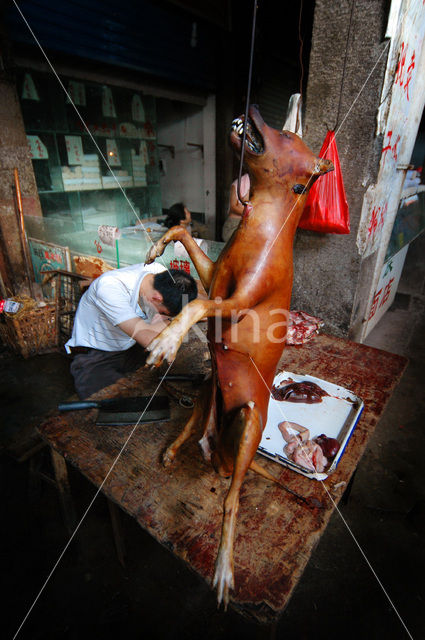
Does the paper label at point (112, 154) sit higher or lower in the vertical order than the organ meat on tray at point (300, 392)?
higher

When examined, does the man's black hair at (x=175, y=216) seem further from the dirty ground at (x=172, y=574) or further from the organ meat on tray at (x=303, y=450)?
the organ meat on tray at (x=303, y=450)

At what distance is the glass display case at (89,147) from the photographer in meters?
6.00

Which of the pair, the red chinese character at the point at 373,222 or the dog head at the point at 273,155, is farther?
the red chinese character at the point at 373,222

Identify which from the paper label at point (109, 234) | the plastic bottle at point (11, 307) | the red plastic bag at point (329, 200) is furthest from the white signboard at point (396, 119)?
the plastic bottle at point (11, 307)

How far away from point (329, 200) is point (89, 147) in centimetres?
569

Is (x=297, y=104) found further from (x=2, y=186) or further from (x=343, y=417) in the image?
(x=2, y=186)

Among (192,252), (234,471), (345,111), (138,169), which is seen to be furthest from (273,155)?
(138,169)

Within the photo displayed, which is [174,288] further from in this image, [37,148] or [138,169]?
[138,169]

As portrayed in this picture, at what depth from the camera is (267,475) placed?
178 cm

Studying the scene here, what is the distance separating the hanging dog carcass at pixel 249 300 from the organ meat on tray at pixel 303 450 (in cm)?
36

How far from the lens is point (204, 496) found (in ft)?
5.56

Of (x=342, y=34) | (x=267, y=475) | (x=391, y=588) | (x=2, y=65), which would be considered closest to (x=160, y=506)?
(x=267, y=475)

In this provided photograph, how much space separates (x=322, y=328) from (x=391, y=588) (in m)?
2.14

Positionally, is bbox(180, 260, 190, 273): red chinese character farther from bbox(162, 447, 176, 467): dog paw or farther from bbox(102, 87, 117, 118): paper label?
bbox(102, 87, 117, 118): paper label
